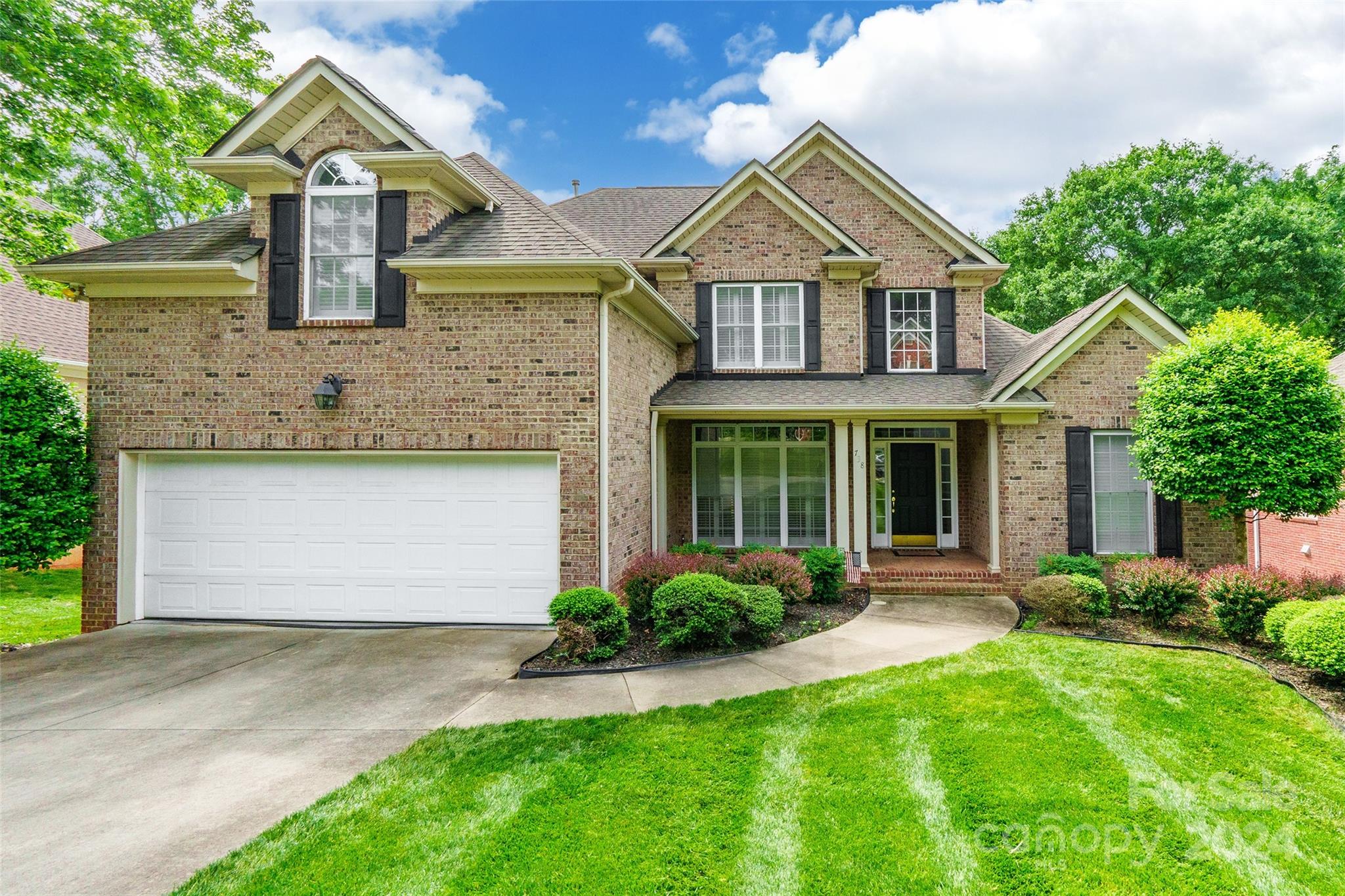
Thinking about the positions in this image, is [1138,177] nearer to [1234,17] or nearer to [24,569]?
[1234,17]

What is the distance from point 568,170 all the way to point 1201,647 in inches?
742

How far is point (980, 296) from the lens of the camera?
12.4m

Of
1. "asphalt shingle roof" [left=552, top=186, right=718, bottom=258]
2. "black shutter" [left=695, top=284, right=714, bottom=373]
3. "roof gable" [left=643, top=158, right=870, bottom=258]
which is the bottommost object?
"black shutter" [left=695, top=284, right=714, bottom=373]

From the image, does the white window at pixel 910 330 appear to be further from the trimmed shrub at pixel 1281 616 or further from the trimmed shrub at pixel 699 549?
the trimmed shrub at pixel 1281 616

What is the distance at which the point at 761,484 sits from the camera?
491 inches

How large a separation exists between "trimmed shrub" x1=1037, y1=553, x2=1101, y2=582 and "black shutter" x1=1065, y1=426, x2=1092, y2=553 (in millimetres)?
290

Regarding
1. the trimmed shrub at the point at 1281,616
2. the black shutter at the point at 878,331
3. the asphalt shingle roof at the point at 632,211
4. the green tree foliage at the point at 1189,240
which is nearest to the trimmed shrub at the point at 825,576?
the black shutter at the point at 878,331

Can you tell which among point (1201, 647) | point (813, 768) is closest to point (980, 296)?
point (1201, 647)

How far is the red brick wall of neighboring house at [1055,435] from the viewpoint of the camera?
392 inches

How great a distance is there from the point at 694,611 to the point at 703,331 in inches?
262

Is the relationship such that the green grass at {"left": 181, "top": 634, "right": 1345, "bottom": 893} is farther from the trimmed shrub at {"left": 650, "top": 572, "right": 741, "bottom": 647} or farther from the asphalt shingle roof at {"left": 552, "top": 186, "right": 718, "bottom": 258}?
the asphalt shingle roof at {"left": 552, "top": 186, "right": 718, "bottom": 258}

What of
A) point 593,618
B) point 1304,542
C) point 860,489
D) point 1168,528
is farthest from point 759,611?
point 1304,542

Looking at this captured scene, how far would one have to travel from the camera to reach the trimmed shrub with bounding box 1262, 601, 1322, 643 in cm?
661

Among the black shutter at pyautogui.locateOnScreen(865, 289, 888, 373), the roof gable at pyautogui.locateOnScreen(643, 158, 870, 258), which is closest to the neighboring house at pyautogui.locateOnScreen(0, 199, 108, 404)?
the roof gable at pyautogui.locateOnScreen(643, 158, 870, 258)
